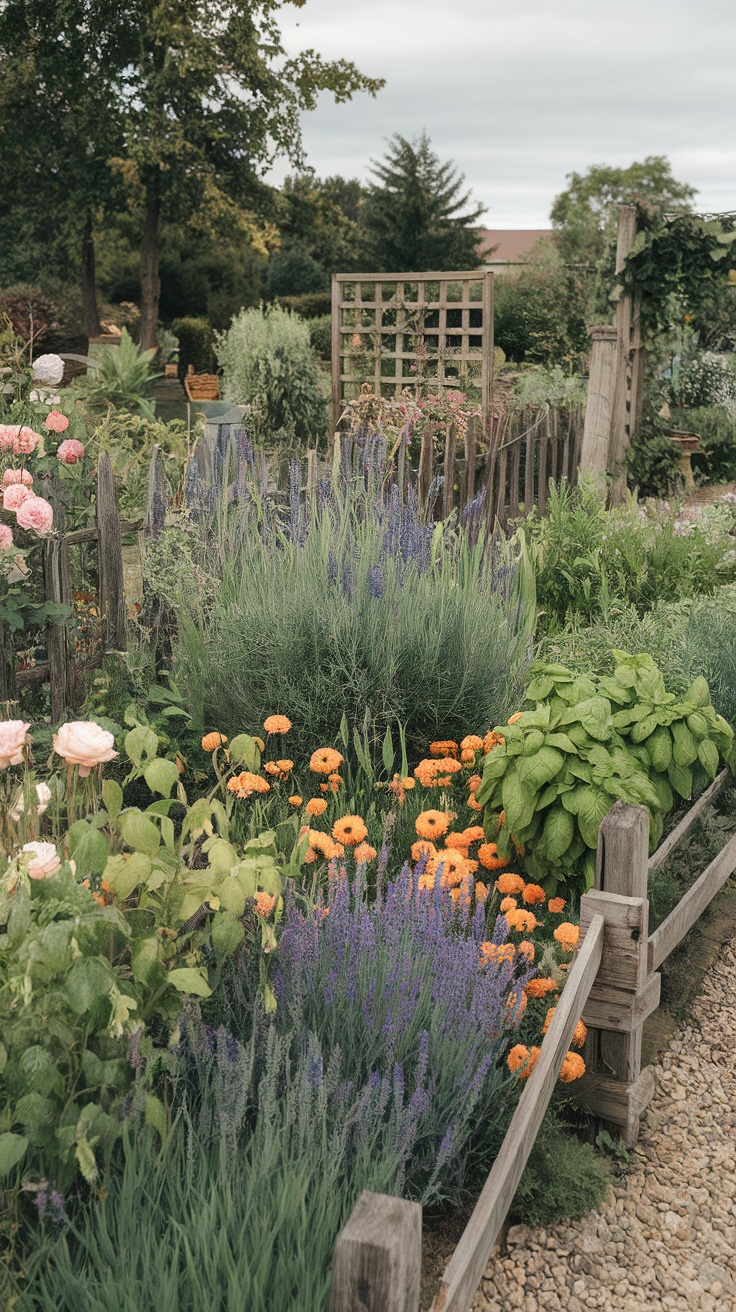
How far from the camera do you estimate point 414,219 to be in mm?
27359

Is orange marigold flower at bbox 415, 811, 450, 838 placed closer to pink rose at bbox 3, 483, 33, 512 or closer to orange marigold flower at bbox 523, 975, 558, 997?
orange marigold flower at bbox 523, 975, 558, 997

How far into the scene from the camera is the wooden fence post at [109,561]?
4273 mm

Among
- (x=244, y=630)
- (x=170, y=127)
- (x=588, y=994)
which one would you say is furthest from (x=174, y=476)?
(x=170, y=127)

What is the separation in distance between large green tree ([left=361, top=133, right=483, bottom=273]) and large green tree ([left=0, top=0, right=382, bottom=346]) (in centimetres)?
434

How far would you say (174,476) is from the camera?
22.1 ft

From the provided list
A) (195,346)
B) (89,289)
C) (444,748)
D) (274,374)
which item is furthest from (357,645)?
(89,289)

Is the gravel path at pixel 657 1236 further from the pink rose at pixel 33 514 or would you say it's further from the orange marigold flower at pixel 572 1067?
the pink rose at pixel 33 514

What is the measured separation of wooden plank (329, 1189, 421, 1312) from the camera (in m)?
1.22

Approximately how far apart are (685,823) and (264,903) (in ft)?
4.89

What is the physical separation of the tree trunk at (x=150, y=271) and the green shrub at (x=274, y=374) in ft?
39.1

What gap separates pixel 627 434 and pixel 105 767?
680 cm

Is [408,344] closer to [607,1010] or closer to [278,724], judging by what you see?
[278,724]

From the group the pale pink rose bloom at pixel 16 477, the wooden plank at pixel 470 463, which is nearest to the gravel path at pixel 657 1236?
the pale pink rose bloom at pixel 16 477

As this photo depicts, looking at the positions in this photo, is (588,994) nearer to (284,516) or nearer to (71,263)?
(284,516)
